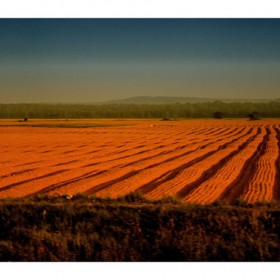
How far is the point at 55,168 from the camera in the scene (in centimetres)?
1861

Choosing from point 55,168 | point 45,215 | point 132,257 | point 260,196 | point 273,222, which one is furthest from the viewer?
point 55,168

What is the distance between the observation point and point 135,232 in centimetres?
711

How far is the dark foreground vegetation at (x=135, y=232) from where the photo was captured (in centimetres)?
611

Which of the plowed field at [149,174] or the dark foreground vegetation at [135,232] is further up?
the dark foreground vegetation at [135,232]

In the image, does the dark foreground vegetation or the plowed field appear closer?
the dark foreground vegetation

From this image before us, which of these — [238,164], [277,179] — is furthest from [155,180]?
[238,164]

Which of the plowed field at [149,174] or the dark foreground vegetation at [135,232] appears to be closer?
the dark foreground vegetation at [135,232]

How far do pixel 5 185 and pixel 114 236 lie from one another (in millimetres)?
8210

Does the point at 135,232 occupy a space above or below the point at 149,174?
above

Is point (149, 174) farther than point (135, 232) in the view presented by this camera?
Yes

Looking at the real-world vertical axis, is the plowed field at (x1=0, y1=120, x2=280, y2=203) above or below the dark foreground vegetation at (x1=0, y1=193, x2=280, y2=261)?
below

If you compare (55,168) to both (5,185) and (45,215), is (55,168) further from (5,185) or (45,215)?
(45,215)

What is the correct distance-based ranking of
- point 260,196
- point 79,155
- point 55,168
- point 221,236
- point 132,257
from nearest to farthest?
point 132,257 → point 221,236 → point 260,196 → point 55,168 → point 79,155

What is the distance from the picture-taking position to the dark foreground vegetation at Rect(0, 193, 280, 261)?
6113 millimetres
